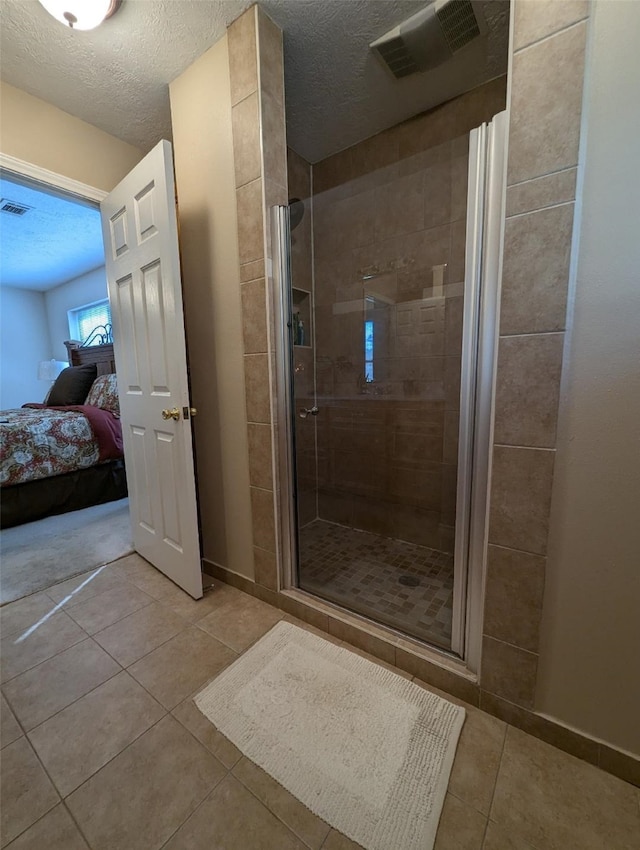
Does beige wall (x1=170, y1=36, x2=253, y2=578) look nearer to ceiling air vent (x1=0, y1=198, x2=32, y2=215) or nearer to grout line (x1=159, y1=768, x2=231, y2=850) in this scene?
grout line (x1=159, y1=768, x2=231, y2=850)

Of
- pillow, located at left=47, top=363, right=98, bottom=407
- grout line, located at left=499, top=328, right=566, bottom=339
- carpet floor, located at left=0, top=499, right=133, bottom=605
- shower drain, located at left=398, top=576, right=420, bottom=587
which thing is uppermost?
grout line, located at left=499, top=328, right=566, bottom=339

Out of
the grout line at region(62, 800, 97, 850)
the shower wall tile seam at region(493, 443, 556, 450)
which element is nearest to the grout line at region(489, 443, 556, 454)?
the shower wall tile seam at region(493, 443, 556, 450)

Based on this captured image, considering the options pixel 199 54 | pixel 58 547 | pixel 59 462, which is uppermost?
pixel 199 54

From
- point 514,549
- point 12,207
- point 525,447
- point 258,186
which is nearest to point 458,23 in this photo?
point 258,186

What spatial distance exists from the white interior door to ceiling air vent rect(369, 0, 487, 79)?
105 centimetres

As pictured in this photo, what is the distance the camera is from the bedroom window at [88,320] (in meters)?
4.75

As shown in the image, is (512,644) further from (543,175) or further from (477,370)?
(543,175)

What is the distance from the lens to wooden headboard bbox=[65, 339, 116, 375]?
4008mm

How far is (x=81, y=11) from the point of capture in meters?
1.17

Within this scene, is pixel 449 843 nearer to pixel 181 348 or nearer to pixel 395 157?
pixel 181 348

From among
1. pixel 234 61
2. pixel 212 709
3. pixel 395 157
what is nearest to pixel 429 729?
pixel 212 709

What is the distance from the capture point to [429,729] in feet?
3.18

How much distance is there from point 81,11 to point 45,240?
11.2 ft

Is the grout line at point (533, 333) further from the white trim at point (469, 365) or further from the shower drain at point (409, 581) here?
the shower drain at point (409, 581)
